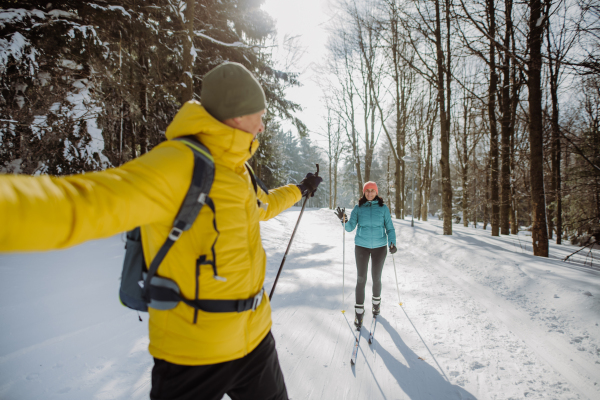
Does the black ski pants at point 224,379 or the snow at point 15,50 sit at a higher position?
the snow at point 15,50

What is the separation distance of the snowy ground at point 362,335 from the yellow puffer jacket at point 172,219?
193 centimetres

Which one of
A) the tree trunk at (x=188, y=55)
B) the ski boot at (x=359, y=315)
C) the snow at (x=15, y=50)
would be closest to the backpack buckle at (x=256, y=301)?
the ski boot at (x=359, y=315)

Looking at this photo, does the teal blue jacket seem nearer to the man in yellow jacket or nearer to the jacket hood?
the man in yellow jacket

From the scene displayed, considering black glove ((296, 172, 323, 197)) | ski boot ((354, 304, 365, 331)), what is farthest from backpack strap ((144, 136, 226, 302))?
ski boot ((354, 304, 365, 331))

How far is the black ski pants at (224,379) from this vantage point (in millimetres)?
1209

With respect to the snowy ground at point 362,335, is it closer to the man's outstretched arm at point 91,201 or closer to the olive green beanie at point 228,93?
the man's outstretched arm at point 91,201

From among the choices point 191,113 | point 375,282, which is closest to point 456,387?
point 375,282

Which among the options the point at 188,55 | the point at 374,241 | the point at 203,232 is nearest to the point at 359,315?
the point at 374,241

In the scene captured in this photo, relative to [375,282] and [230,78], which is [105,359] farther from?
[375,282]

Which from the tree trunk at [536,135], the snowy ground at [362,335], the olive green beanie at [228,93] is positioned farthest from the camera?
the tree trunk at [536,135]

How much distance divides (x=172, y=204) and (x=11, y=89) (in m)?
7.67

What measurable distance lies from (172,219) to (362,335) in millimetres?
3610

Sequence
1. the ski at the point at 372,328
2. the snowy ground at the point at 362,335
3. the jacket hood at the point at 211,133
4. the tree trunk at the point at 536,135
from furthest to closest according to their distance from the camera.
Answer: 1. the tree trunk at the point at 536,135
2. the ski at the point at 372,328
3. the snowy ground at the point at 362,335
4. the jacket hood at the point at 211,133

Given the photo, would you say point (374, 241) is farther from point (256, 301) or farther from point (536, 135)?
point (536, 135)
